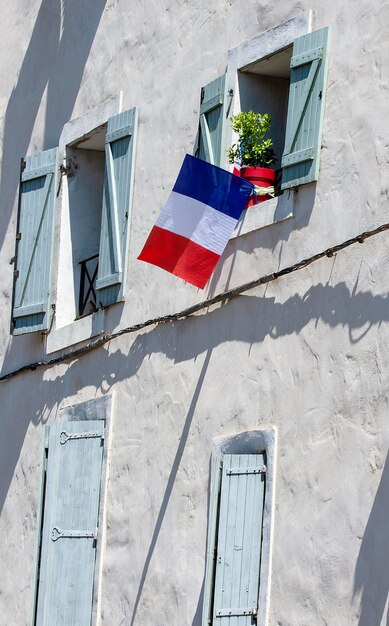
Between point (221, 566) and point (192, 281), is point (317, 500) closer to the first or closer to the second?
point (221, 566)

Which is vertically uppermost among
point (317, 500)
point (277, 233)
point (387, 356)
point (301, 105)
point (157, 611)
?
point (301, 105)

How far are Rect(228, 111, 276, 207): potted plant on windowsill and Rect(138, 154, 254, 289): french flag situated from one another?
0.42 ft

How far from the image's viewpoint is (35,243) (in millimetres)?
13930

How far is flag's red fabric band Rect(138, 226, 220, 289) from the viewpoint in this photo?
11.4m

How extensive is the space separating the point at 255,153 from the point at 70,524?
2968mm

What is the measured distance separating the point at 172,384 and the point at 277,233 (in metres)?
1.42

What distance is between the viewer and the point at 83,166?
1398cm

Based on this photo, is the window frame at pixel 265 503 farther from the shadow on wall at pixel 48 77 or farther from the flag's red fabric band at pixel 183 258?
the shadow on wall at pixel 48 77

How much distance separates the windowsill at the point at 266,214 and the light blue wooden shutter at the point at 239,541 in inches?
54.8

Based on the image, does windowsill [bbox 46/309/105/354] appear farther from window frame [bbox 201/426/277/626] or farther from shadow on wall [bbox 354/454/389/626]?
shadow on wall [bbox 354/454/389/626]

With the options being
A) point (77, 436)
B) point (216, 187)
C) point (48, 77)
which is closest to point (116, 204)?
point (77, 436)

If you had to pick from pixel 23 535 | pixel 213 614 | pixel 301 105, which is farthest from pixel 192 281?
pixel 23 535

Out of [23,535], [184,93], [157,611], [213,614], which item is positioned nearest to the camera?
[213,614]

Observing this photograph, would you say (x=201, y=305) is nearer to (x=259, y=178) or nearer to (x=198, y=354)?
(x=198, y=354)
